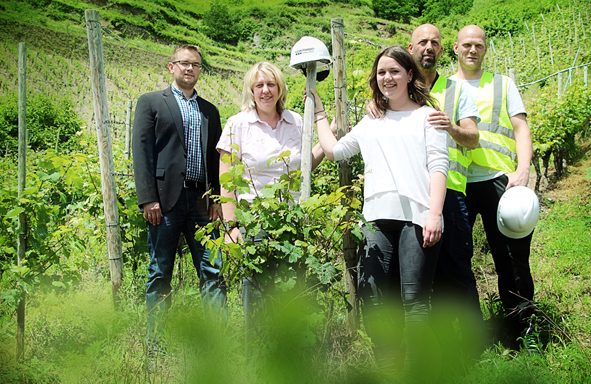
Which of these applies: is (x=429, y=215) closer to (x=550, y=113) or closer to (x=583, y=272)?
(x=583, y=272)

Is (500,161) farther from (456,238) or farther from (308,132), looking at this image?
(308,132)

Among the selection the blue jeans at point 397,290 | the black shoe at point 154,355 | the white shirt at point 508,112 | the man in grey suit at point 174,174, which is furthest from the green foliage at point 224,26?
the blue jeans at point 397,290

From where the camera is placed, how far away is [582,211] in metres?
5.03

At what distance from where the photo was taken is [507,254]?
225 centimetres

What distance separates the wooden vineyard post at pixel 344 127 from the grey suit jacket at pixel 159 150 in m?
0.91

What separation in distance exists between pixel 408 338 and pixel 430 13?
6774 cm

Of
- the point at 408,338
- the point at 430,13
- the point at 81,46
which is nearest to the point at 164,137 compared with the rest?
the point at 408,338

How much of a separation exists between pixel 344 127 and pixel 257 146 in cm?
59

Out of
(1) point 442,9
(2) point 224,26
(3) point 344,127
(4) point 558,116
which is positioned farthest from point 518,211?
(2) point 224,26

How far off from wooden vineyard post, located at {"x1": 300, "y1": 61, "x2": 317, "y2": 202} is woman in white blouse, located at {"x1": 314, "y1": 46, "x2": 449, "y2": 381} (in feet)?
1.09

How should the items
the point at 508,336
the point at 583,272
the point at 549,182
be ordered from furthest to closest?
the point at 549,182 < the point at 583,272 < the point at 508,336

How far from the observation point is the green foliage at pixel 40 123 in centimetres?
1709

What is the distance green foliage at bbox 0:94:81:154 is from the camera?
17.1 metres

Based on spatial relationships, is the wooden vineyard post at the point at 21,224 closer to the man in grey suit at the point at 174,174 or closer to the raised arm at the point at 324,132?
the man in grey suit at the point at 174,174
